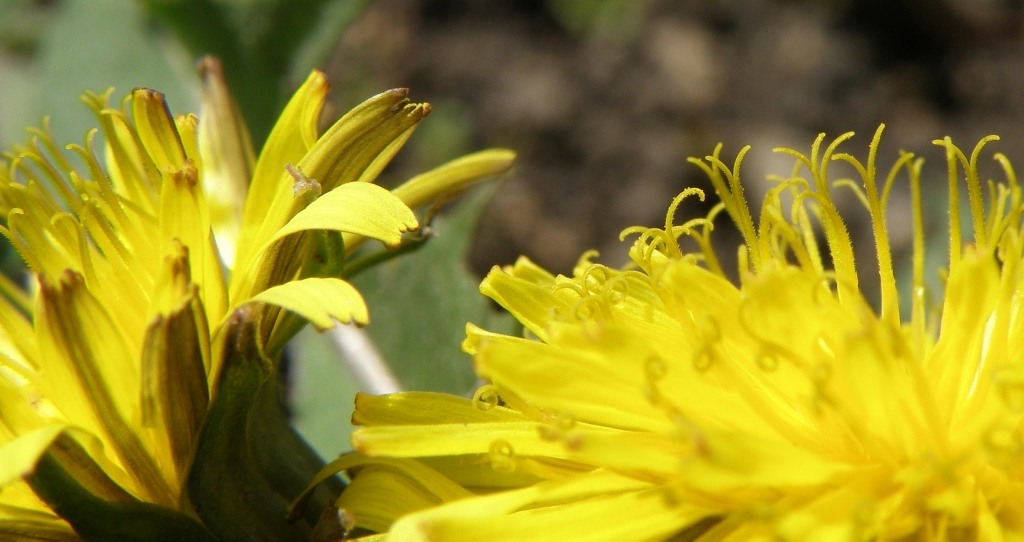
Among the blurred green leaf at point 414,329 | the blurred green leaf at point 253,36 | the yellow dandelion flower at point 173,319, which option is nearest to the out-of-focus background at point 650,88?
the blurred green leaf at point 253,36

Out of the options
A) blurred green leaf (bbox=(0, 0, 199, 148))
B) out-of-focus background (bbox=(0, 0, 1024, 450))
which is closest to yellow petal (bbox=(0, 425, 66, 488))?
blurred green leaf (bbox=(0, 0, 199, 148))

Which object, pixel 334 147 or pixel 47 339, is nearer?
pixel 47 339

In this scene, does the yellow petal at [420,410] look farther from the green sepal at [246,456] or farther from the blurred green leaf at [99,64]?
the blurred green leaf at [99,64]

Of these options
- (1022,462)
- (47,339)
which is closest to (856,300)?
(1022,462)

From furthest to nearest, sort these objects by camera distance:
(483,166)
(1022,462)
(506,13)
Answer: (506,13), (483,166), (1022,462)

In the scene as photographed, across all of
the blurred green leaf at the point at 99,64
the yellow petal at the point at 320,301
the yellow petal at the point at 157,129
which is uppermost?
the blurred green leaf at the point at 99,64

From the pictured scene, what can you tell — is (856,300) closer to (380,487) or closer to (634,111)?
(380,487)

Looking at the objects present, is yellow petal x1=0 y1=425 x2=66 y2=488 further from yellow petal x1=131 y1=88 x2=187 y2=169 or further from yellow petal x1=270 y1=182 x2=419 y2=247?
yellow petal x1=131 y1=88 x2=187 y2=169
